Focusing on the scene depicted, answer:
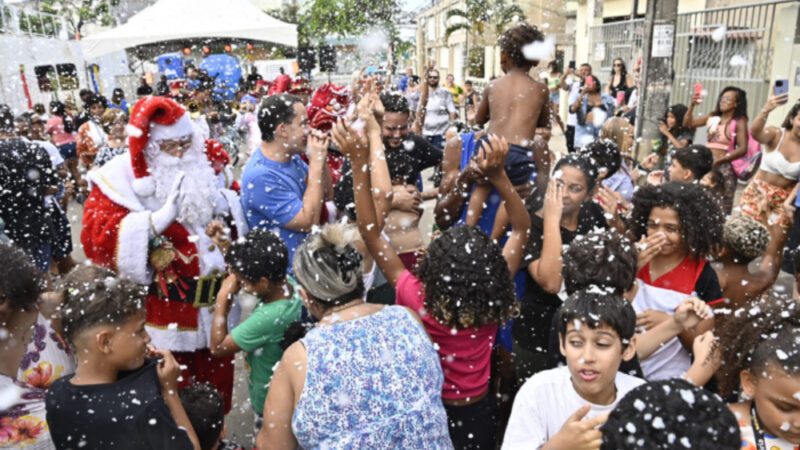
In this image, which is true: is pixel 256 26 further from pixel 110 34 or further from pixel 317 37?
pixel 317 37

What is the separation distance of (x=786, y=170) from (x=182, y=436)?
4630 millimetres

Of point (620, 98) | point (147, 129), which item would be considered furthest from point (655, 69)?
point (147, 129)

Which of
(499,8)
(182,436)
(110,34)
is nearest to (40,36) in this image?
(110,34)

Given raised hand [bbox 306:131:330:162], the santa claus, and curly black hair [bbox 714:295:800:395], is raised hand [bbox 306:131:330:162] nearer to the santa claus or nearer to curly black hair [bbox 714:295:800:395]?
the santa claus

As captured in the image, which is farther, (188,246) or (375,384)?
(188,246)

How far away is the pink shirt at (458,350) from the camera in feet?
7.73

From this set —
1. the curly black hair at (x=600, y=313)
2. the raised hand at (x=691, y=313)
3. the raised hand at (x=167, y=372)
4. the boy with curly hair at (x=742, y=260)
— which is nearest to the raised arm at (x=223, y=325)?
the raised hand at (x=167, y=372)

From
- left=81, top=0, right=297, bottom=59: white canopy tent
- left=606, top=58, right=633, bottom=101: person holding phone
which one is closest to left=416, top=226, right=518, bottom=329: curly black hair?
left=606, top=58, right=633, bottom=101: person holding phone

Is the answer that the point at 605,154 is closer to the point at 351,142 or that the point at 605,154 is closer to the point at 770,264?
the point at 770,264

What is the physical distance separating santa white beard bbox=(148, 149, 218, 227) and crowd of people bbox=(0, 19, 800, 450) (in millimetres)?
12

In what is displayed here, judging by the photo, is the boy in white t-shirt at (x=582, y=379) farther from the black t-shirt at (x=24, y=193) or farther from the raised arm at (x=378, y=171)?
the black t-shirt at (x=24, y=193)

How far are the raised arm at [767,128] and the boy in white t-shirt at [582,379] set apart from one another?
3.60 m

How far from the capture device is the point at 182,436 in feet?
6.67

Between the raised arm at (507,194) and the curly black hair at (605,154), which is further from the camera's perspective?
the curly black hair at (605,154)
